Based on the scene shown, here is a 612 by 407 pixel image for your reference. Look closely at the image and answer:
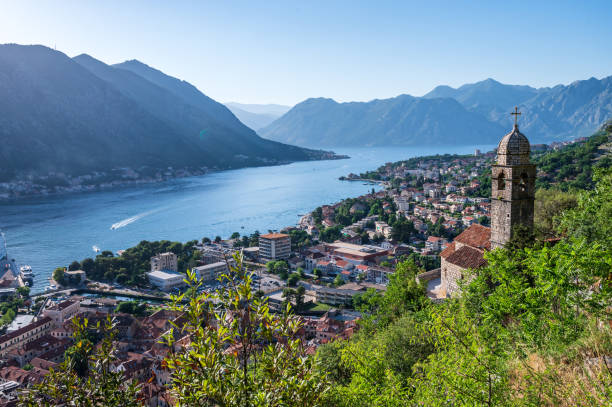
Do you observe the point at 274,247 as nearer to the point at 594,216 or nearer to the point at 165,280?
the point at 165,280

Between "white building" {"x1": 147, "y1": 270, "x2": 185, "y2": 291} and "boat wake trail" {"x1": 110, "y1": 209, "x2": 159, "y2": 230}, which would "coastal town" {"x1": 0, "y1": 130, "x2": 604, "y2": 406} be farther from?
"boat wake trail" {"x1": 110, "y1": 209, "x2": 159, "y2": 230}

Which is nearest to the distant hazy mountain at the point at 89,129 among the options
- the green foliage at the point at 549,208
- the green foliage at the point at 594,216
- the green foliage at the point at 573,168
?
the green foliage at the point at 573,168

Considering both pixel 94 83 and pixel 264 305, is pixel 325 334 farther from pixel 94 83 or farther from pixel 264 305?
pixel 94 83

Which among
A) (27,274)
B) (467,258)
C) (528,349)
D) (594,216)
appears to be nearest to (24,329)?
(27,274)

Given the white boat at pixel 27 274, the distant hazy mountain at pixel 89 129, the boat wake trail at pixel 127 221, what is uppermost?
the distant hazy mountain at pixel 89 129

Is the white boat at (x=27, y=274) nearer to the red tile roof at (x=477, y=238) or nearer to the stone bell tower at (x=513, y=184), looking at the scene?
the red tile roof at (x=477, y=238)
